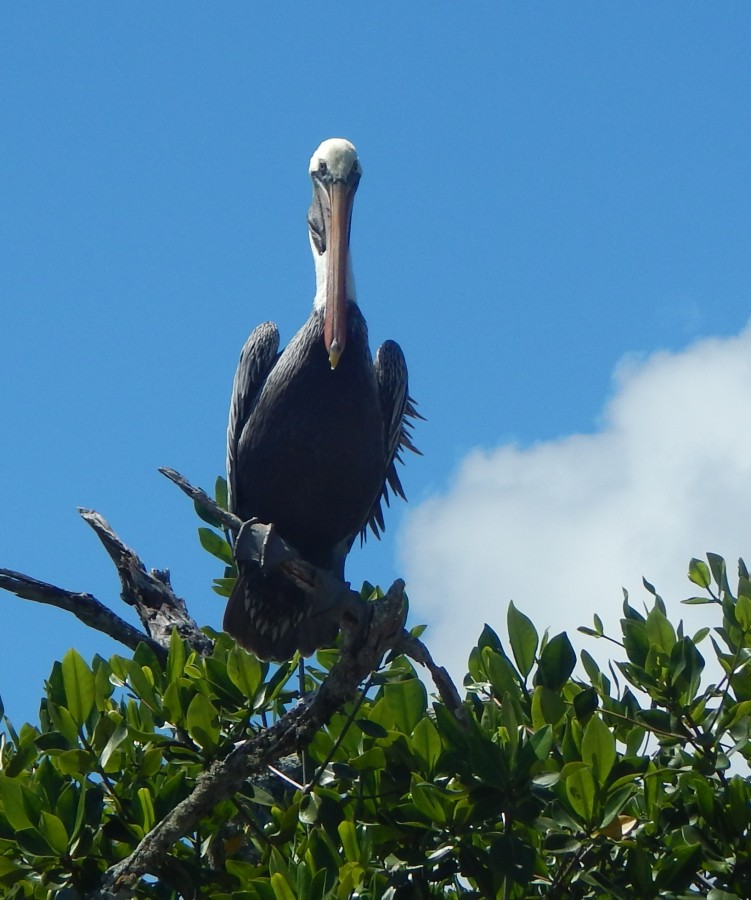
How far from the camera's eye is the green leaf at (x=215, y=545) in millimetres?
6254

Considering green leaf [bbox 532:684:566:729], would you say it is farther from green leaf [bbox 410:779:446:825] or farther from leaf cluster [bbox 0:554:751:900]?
green leaf [bbox 410:779:446:825]

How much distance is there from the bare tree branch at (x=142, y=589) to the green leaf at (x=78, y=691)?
174cm

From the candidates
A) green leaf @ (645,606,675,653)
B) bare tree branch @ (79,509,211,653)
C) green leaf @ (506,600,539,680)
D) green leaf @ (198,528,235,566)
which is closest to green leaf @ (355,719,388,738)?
green leaf @ (506,600,539,680)

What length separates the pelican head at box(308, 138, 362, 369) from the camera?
6082mm

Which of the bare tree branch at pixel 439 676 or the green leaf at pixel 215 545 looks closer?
the bare tree branch at pixel 439 676

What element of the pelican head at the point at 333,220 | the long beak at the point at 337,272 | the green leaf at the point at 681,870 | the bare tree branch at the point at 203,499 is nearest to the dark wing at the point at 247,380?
the pelican head at the point at 333,220

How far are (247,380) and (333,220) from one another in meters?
0.91

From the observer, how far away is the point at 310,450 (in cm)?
Result: 573

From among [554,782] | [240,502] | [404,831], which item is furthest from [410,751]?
[240,502]

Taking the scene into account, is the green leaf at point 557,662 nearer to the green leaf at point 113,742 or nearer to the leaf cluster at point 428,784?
the leaf cluster at point 428,784

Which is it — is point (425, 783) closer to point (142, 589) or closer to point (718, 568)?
point (718, 568)

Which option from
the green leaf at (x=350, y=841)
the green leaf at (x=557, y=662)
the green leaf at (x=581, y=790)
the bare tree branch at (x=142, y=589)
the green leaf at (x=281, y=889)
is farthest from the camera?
the bare tree branch at (x=142, y=589)

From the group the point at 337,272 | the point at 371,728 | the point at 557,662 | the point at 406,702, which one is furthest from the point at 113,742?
the point at 337,272

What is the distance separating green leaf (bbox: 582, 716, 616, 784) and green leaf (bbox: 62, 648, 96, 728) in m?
1.59
